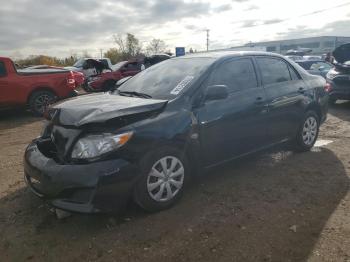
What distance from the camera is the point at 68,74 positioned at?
10531 mm

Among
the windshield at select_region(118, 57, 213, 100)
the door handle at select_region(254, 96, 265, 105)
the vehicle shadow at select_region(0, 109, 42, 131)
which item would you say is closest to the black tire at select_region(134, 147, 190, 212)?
the windshield at select_region(118, 57, 213, 100)

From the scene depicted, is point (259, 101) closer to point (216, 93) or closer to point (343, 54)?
point (216, 93)

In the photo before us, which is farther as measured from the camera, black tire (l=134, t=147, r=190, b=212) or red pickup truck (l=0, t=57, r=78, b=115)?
red pickup truck (l=0, t=57, r=78, b=115)

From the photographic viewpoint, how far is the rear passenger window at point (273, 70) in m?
4.89

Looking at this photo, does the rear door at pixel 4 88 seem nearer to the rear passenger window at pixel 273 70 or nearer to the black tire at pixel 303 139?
the rear passenger window at pixel 273 70

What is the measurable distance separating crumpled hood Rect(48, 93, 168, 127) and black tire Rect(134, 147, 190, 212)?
46 centimetres

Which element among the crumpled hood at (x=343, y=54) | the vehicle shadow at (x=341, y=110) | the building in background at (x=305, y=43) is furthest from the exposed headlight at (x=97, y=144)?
the building in background at (x=305, y=43)

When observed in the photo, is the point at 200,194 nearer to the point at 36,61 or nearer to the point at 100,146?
the point at 100,146

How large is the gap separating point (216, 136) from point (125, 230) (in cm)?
147

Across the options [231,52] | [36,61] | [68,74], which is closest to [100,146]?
[231,52]

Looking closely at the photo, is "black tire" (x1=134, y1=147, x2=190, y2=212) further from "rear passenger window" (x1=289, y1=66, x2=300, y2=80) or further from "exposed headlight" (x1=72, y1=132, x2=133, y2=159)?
"rear passenger window" (x1=289, y1=66, x2=300, y2=80)

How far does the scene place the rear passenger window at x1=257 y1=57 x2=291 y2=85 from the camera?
4.89 meters

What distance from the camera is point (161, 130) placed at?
3527mm

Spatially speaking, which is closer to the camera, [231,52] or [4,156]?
[231,52]
